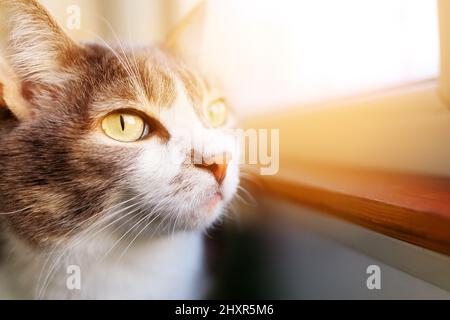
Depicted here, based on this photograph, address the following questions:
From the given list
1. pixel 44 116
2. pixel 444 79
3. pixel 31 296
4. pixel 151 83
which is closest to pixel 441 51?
pixel 444 79

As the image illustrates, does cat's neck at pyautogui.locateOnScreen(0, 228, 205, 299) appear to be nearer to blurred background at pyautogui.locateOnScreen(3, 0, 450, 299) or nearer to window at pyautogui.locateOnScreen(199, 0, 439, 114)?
blurred background at pyautogui.locateOnScreen(3, 0, 450, 299)

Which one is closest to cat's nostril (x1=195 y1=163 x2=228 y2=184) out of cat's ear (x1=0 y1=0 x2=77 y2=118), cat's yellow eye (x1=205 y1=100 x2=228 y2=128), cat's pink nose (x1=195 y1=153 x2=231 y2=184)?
cat's pink nose (x1=195 y1=153 x2=231 y2=184)

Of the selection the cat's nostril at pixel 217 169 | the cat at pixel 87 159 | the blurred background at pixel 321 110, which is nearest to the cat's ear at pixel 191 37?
the blurred background at pixel 321 110

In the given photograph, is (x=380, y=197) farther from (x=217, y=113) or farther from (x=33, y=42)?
(x=33, y=42)

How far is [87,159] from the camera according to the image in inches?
19.9

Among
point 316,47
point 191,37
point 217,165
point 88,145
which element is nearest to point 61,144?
point 88,145

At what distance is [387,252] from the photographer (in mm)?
518

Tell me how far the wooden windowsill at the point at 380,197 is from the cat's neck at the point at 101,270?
0.17 m

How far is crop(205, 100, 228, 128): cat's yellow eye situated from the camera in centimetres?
63

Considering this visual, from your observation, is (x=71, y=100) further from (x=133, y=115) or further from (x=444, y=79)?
(x=444, y=79)

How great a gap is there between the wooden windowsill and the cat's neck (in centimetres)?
17

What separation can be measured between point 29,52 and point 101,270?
0.29m

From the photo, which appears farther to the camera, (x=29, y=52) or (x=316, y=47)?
(x=316, y=47)

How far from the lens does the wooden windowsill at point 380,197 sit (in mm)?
418
